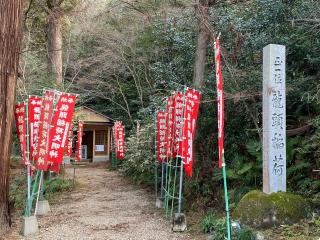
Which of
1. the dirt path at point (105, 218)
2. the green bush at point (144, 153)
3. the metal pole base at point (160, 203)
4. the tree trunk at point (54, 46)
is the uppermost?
the tree trunk at point (54, 46)

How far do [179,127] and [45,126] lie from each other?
2.76 m

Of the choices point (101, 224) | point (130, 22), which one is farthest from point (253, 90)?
point (130, 22)

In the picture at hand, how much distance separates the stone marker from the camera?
6152 mm

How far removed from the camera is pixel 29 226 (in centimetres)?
719

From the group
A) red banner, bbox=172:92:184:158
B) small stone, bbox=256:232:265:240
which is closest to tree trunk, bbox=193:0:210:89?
red banner, bbox=172:92:184:158

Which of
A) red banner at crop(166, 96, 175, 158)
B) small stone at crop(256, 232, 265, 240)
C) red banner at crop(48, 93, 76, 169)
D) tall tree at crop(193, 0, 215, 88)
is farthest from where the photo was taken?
tall tree at crop(193, 0, 215, 88)

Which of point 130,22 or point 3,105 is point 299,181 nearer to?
point 3,105

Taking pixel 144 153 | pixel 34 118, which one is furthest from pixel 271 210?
pixel 144 153

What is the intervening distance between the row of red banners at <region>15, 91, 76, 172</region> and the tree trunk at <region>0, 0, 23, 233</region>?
0.67 meters

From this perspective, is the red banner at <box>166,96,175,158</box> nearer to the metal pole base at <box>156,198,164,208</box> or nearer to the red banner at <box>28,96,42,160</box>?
the metal pole base at <box>156,198,164,208</box>

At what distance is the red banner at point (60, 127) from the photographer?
26.0 ft

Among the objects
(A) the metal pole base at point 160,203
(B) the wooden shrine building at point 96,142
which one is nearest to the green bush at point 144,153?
(A) the metal pole base at point 160,203

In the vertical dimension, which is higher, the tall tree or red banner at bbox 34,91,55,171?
the tall tree

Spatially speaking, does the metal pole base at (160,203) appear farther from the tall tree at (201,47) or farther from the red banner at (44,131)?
the red banner at (44,131)
